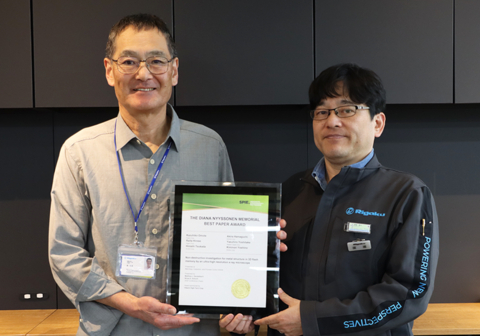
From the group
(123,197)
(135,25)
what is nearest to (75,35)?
(135,25)

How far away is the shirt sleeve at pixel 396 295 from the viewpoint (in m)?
1.22

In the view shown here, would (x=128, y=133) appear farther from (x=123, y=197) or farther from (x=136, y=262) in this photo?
(x=136, y=262)

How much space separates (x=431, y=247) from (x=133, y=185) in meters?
1.03

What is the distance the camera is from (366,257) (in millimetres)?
1290

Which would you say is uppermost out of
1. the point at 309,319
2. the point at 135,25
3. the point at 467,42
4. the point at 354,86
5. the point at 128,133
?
the point at 467,42

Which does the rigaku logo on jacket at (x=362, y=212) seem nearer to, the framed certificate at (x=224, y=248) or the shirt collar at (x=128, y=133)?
the framed certificate at (x=224, y=248)

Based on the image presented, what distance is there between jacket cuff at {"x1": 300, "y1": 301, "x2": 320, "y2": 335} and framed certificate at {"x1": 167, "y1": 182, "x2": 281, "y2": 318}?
0.32 ft

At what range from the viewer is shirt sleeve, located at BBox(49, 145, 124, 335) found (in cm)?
135

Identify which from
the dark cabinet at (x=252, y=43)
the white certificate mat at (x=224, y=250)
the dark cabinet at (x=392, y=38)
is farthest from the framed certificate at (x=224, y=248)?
the dark cabinet at (x=392, y=38)

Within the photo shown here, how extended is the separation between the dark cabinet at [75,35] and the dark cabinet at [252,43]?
159 millimetres

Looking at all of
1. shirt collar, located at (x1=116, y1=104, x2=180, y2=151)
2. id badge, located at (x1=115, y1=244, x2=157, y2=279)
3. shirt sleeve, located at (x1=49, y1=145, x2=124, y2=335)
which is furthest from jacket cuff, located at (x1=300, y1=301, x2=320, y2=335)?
shirt collar, located at (x1=116, y1=104, x2=180, y2=151)

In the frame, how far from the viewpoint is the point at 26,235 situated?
7.74 ft

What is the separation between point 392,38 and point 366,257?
1.23m

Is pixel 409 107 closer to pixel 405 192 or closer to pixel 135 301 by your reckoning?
pixel 405 192
